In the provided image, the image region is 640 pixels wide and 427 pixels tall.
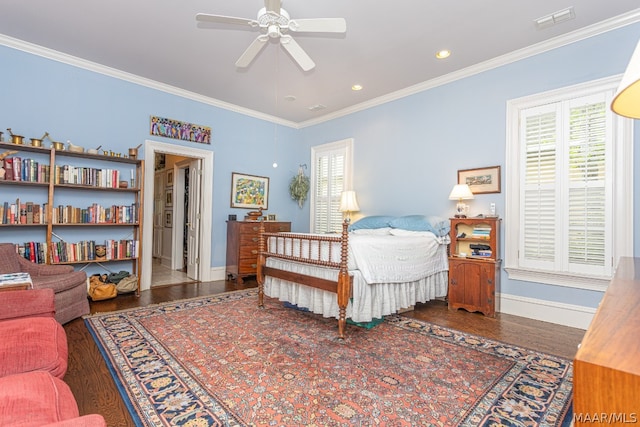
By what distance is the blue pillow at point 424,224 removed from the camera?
12.4ft

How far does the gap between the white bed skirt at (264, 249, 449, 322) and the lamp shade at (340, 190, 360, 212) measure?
1.70 meters

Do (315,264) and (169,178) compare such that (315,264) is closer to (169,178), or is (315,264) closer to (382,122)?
(382,122)

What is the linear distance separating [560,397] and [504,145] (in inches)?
107

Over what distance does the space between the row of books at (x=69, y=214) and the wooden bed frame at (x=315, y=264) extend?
194 centimetres

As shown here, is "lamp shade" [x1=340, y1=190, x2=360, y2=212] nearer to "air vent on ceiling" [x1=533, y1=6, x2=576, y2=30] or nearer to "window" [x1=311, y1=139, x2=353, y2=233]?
"window" [x1=311, y1=139, x2=353, y2=233]

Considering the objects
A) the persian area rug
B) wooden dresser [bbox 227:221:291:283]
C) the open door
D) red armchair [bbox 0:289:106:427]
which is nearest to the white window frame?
the persian area rug

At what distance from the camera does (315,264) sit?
2951 millimetres

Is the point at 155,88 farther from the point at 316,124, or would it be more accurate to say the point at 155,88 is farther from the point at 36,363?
the point at 36,363

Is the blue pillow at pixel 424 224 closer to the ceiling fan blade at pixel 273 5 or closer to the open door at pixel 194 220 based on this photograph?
the ceiling fan blade at pixel 273 5

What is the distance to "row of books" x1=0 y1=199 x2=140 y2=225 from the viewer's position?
3.32m

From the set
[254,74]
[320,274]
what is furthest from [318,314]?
[254,74]

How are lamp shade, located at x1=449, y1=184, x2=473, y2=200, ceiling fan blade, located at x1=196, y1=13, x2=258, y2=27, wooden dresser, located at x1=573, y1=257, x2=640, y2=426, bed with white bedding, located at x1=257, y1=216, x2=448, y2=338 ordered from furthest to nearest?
lamp shade, located at x1=449, y1=184, x2=473, y2=200
bed with white bedding, located at x1=257, y1=216, x2=448, y2=338
ceiling fan blade, located at x1=196, y1=13, x2=258, y2=27
wooden dresser, located at x1=573, y1=257, x2=640, y2=426

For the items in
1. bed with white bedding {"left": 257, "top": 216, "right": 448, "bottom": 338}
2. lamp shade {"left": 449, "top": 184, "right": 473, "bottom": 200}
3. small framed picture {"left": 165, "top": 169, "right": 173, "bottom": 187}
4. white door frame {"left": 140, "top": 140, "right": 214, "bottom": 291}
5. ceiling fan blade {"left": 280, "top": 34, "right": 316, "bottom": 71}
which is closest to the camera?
ceiling fan blade {"left": 280, "top": 34, "right": 316, "bottom": 71}

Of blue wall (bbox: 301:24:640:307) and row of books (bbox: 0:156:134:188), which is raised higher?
blue wall (bbox: 301:24:640:307)
